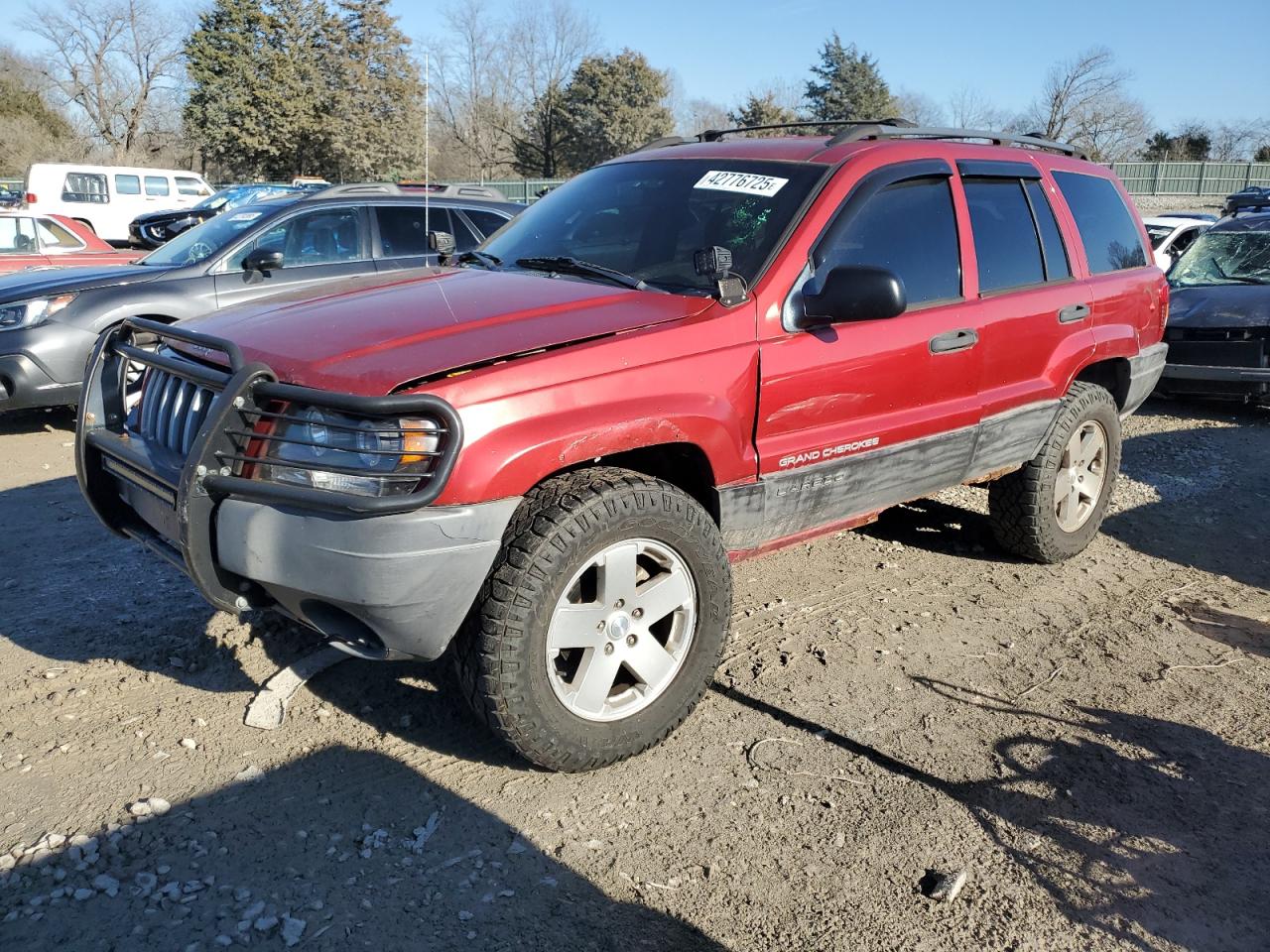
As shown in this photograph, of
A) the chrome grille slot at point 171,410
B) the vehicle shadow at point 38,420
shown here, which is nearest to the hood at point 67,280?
the vehicle shadow at point 38,420

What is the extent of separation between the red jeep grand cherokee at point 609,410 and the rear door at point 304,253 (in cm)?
339

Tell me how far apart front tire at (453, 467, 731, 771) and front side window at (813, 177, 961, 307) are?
4.04ft

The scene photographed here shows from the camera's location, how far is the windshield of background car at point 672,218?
143 inches

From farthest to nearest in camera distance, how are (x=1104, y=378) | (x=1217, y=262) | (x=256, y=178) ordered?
(x=256, y=178), (x=1217, y=262), (x=1104, y=378)

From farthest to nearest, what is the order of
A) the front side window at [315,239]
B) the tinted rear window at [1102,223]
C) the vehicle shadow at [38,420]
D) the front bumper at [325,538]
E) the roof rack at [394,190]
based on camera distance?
the roof rack at [394,190], the vehicle shadow at [38,420], the front side window at [315,239], the tinted rear window at [1102,223], the front bumper at [325,538]

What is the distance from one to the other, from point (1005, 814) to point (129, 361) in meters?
3.25

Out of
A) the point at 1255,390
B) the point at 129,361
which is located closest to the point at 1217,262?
the point at 1255,390

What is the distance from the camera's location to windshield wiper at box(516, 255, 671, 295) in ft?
11.6

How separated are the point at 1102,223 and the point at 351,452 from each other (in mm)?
4221

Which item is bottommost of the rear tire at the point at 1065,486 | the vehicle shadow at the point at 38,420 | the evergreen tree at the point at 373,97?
the vehicle shadow at the point at 38,420

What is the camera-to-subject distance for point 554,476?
9.85 feet

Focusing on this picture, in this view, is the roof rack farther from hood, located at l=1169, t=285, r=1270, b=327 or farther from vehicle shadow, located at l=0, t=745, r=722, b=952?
hood, located at l=1169, t=285, r=1270, b=327

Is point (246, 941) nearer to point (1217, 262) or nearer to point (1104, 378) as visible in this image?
point (1104, 378)

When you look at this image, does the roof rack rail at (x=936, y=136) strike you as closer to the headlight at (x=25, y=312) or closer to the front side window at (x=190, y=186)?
the headlight at (x=25, y=312)
